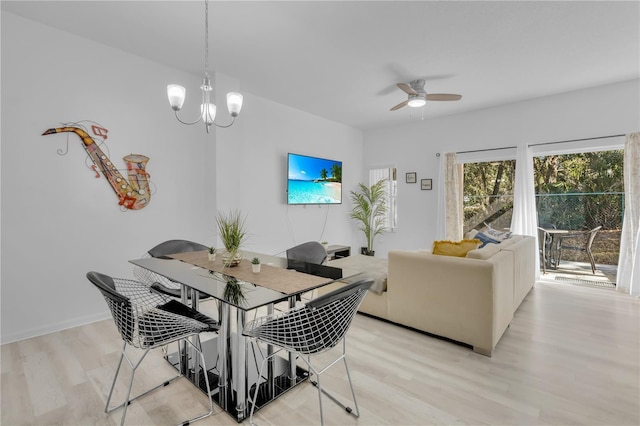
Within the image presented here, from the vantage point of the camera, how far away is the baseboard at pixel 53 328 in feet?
8.26

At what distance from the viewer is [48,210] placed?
268cm

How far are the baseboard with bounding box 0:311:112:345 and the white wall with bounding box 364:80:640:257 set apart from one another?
4.72m

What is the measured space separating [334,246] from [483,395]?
3.77 meters

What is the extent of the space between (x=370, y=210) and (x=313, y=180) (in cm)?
147

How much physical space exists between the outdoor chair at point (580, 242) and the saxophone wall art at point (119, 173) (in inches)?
225

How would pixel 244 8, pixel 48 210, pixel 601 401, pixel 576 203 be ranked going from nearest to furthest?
pixel 601 401, pixel 244 8, pixel 48 210, pixel 576 203

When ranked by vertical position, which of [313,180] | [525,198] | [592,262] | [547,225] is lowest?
[592,262]

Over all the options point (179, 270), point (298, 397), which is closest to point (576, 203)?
point (298, 397)

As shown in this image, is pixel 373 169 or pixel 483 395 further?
pixel 373 169

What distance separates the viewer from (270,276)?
6.14 feet

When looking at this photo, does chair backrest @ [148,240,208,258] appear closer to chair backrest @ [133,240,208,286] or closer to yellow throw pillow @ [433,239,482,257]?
chair backrest @ [133,240,208,286]

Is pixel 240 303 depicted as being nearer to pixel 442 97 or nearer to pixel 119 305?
pixel 119 305

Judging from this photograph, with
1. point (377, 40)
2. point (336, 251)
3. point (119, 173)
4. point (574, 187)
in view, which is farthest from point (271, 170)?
point (574, 187)

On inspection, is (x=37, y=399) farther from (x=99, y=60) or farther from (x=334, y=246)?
(x=334, y=246)
